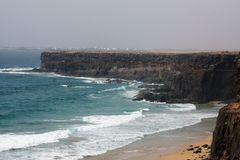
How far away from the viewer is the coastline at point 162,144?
29694 mm

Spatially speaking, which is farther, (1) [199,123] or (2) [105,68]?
(2) [105,68]

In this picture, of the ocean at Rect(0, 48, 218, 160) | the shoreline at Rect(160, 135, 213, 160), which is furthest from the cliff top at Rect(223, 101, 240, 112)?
the ocean at Rect(0, 48, 218, 160)

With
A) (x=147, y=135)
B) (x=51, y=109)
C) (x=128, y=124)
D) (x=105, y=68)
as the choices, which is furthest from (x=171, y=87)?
(x=105, y=68)

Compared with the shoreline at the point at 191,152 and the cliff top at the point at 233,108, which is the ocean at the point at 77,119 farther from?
the cliff top at the point at 233,108

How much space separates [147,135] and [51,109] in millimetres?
16632

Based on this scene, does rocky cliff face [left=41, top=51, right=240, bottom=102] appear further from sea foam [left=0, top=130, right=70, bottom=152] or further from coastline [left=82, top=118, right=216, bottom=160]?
sea foam [left=0, top=130, right=70, bottom=152]

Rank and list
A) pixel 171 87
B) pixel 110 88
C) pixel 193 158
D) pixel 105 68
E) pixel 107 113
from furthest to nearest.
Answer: pixel 105 68 < pixel 110 88 < pixel 171 87 < pixel 107 113 < pixel 193 158

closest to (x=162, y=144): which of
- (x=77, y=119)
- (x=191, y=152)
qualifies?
(x=191, y=152)

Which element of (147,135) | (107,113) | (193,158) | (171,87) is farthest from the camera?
(171,87)

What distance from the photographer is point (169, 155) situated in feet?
98.2

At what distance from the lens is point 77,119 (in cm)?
4369

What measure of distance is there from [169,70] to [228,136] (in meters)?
58.7

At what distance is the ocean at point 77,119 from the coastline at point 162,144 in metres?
0.86

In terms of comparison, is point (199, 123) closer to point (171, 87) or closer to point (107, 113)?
point (107, 113)
